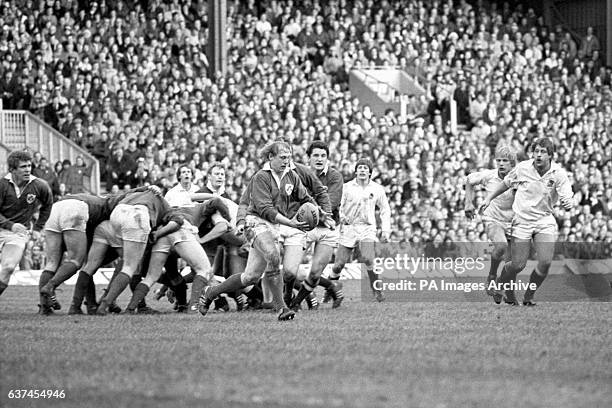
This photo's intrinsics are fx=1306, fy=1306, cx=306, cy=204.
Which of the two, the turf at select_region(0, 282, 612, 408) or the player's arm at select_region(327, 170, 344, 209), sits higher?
the player's arm at select_region(327, 170, 344, 209)

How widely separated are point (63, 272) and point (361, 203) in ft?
15.5

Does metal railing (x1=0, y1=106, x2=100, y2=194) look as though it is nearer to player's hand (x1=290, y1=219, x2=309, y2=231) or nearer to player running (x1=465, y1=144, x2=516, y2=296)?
player running (x1=465, y1=144, x2=516, y2=296)

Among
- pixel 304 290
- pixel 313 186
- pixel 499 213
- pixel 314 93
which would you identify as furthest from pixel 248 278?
pixel 314 93

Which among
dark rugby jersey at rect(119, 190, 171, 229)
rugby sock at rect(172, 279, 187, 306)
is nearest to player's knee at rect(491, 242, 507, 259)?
rugby sock at rect(172, 279, 187, 306)

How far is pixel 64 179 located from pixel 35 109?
2.46 meters

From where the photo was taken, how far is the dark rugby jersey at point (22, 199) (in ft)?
48.6

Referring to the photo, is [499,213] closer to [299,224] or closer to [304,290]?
[304,290]

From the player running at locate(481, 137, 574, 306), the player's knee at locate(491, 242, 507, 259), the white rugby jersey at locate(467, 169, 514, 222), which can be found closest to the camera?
the player running at locate(481, 137, 574, 306)

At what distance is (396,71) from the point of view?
3312cm

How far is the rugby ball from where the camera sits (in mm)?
13203

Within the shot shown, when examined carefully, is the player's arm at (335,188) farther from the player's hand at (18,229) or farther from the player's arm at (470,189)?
the player's hand at (18,229)

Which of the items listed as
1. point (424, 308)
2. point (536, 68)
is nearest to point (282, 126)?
point (536, 68)

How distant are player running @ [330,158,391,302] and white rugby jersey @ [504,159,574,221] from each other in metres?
2.55

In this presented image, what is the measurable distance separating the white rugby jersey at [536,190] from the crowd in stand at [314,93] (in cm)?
1086
